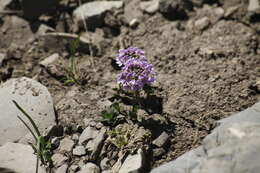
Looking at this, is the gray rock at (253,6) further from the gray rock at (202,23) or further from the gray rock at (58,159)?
the gray rock at (58,159)

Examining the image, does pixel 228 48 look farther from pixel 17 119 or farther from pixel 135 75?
pixel 17 119

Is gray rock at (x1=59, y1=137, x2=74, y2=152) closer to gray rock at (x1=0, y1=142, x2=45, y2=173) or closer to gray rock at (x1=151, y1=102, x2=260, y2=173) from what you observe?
gray rock at (x1=0, y1=142, x2=45, y2=173)

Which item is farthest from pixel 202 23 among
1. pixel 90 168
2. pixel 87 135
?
pixel 90 168

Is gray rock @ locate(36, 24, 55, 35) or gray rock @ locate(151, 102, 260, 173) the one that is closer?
gray rock @ locate(151, 102, 260, 173)

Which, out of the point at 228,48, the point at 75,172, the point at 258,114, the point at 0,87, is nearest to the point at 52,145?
the point at 75,172

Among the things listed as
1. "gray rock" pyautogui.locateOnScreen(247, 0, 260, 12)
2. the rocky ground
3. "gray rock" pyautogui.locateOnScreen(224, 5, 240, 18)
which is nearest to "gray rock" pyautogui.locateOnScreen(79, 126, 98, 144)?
the rocky ground
